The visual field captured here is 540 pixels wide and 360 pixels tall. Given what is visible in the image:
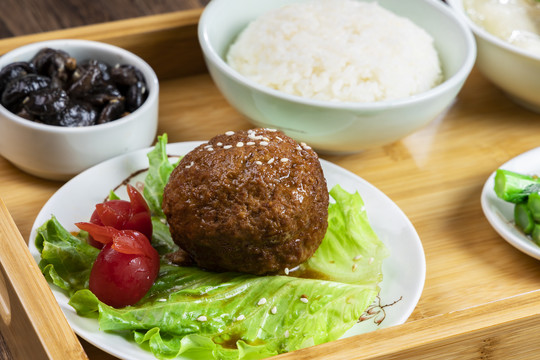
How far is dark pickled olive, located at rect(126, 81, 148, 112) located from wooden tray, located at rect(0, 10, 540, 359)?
0.73ft

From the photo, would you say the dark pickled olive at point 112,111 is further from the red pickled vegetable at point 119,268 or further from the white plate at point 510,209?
the white plate at point 510,209

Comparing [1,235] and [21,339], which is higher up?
[1,235]

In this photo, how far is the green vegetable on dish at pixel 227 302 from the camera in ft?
4.93

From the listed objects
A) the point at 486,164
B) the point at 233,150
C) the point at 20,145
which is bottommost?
the point at 486,164

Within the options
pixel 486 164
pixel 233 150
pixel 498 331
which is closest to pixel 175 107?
pixel 233 150

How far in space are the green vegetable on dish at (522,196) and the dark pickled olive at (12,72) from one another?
136 cm

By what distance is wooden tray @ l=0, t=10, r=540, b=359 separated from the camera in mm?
1427

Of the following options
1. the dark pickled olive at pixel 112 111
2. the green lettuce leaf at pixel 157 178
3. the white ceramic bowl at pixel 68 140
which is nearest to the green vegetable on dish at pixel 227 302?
the green lettuce leaf at pixel 157 178

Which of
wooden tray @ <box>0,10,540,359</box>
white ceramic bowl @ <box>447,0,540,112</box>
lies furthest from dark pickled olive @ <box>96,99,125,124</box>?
white ceramic bowl @ <box>447,0,540,112</box>

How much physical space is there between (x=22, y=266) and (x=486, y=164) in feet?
4.68

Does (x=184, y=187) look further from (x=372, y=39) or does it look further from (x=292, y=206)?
(x=372, y=39)

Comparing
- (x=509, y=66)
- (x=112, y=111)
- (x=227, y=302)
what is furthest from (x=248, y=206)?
(x=509, y=66)

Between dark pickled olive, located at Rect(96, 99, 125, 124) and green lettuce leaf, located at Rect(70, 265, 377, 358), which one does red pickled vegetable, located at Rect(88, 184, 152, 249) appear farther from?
dark pickled olive, located at Rect(96, 99, 125, 124)

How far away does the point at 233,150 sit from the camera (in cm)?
167
